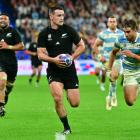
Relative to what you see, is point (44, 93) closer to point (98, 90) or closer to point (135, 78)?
point (98, 90)

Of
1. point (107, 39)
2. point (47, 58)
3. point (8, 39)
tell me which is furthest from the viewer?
point (107, 39)

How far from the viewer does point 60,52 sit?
11.9m

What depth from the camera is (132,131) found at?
40.7 feet

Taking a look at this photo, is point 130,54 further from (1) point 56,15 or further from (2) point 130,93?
(1) point 56,15

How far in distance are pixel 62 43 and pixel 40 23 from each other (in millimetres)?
27966

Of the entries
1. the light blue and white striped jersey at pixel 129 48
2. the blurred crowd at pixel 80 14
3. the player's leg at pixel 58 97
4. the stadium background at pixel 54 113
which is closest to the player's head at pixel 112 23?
the stadium background at pixel 54 113

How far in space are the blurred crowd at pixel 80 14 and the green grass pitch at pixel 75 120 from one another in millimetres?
17134

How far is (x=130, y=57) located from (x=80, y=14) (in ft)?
95.9

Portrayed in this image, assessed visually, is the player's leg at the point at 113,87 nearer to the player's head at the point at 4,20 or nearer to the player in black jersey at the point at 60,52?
the player's head at the point at 4,20

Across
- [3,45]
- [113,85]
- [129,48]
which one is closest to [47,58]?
[129,48]

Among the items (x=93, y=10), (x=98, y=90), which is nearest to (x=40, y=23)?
(x=93, y=10)

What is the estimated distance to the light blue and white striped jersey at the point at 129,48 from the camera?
12625 millimetres

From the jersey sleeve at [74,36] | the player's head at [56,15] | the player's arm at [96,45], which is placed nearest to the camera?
the player's head at [56,15]

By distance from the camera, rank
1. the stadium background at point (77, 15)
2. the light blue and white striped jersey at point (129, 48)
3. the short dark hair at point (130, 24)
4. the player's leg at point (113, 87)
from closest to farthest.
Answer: the short dark hair at point (130, 24) < the light blue and white striped jersey at point (129, 48) < the player's leg at point (113, 87) < the stadium background at point (77, 15)
